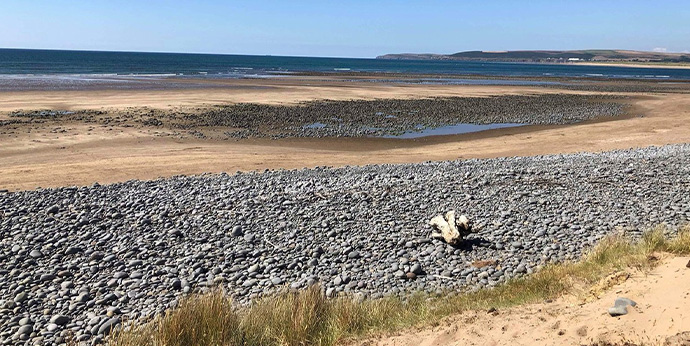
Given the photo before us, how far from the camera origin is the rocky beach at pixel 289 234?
28.1 feet

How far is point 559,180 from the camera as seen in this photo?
13805 millimetres

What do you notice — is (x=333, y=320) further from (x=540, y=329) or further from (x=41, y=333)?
(x=41, y=333)

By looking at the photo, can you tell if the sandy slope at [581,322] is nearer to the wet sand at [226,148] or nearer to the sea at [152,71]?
the wet sand at [226,148]

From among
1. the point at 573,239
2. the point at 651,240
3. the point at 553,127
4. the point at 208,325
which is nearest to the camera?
the point at 208,325

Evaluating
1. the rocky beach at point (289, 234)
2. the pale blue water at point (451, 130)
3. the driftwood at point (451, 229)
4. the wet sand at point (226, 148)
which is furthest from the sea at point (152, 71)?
the driftwood at point (451, 229)

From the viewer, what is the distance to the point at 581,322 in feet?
19.1

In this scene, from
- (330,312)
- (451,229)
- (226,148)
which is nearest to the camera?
(330,312)

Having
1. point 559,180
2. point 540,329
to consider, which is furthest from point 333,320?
point 559,180

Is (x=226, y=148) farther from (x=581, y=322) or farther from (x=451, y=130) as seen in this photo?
(x=581, y=322)

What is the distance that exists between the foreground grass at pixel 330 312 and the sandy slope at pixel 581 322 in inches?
13.2

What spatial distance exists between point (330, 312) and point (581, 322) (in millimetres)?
2820

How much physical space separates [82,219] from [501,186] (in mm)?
9447

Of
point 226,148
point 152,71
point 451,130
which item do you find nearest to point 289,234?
point 226,148

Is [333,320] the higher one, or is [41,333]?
[333,320]
